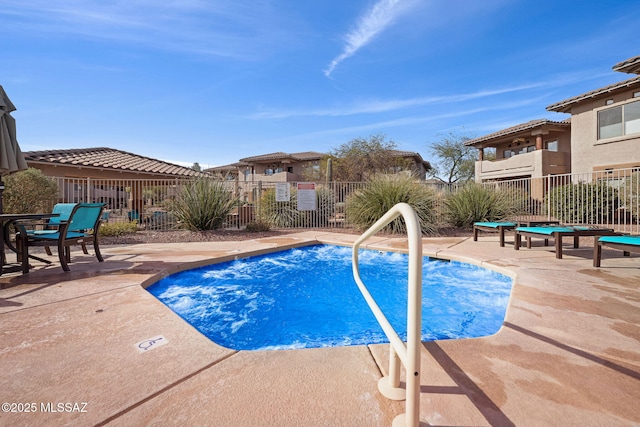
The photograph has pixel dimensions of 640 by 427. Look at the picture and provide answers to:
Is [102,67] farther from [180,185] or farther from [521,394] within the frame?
[521,394]

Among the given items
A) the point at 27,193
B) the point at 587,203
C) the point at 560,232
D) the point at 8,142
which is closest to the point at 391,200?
the point at 560,232

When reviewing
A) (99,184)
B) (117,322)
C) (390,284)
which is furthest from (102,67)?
(390,284)

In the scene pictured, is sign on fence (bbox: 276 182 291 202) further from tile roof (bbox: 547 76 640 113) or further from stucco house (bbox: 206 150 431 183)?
stucco house (bbox: 206 150 431 183)

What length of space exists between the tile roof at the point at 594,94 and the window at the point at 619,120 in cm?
76

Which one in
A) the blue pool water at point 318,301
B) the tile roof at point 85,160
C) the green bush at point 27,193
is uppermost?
the tile roof at point 85,160

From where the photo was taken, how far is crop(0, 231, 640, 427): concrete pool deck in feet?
4.19

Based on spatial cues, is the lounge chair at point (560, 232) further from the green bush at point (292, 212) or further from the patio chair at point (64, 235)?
the patio chair at point (64, 235)

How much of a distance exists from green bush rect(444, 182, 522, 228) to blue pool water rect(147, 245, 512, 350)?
5.08m

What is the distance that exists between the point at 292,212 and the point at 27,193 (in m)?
7.72

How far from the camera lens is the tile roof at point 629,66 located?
35.8 feet

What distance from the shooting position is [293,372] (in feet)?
5.32

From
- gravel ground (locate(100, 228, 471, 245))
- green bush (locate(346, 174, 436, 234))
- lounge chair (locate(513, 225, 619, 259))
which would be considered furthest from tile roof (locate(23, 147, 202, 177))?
lounge chair (locate(513, 225, 619, 259))

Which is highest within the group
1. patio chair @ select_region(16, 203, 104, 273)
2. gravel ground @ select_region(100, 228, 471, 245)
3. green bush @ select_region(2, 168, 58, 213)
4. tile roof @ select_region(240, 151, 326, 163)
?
tile roof @ select_region(240, 151, 326, 163)

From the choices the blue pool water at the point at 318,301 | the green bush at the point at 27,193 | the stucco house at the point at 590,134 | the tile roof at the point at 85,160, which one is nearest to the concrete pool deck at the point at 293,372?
the blue pool water at the point at 318,301
